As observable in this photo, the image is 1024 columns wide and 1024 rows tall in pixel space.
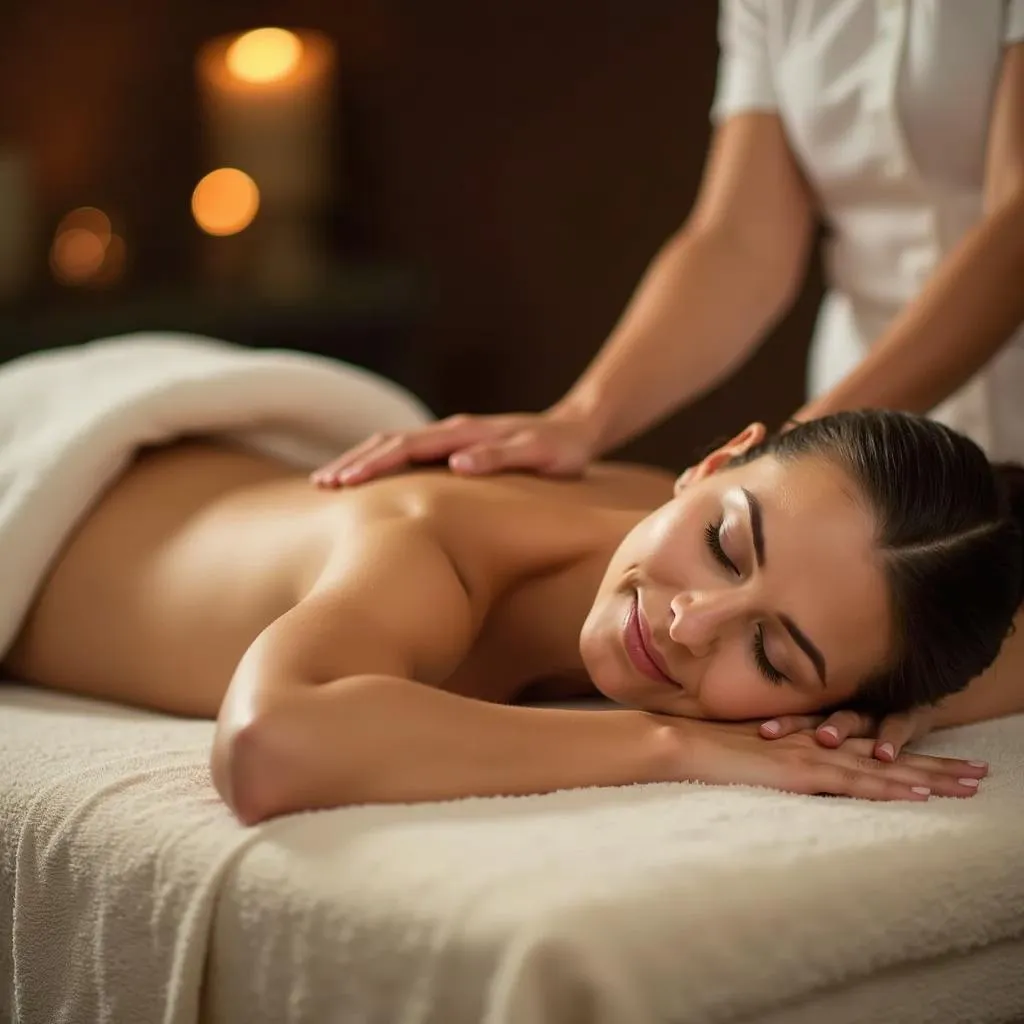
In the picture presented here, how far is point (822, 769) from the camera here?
52.9 inches

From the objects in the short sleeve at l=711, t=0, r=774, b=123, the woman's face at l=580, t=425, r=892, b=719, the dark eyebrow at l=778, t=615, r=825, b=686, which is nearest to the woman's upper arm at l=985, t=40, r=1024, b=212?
the short sleeve at l=711, t=0, r=774, b=123

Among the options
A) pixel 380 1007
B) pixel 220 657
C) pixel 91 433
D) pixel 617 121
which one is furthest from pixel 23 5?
pixel 380 1007

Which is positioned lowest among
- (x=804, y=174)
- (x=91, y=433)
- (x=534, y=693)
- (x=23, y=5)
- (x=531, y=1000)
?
(x=534, y=693)

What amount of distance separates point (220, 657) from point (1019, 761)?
822mm

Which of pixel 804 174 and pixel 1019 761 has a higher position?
pixel 804 174

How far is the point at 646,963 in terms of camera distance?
100cm

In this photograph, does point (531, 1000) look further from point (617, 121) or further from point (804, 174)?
point (617, 121)

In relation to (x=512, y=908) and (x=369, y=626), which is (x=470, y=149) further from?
(x=512, y=908)

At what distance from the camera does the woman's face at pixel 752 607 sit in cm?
137

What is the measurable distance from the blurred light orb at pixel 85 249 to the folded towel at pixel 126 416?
158 centimetres

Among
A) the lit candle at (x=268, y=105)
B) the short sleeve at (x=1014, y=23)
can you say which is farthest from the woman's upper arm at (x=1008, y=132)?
the lit candle at (x=268, y=105)

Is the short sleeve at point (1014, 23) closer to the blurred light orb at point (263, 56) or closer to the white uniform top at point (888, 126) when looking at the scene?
the white uniform top at point (888, 126)

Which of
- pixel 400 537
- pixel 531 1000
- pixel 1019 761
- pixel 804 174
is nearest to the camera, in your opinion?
pixel 531 1000

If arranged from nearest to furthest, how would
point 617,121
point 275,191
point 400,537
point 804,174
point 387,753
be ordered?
1. point 387,753
2. point 400,537
3. point 804,174
4. point 617,121
5. point 275,191
